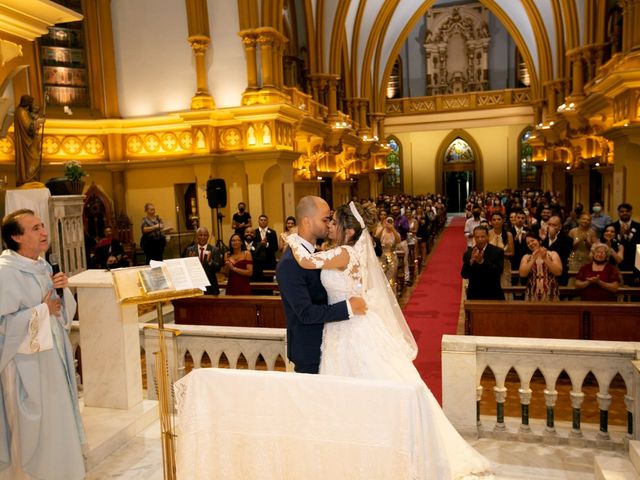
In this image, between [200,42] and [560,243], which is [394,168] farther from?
[560,243]

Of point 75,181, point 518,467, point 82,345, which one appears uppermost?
point 75,181

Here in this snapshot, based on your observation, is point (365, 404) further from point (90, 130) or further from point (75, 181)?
point (90, 130)

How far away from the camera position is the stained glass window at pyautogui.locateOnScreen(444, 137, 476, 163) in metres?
35.1

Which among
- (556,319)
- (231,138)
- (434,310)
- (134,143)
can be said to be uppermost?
(134,143)

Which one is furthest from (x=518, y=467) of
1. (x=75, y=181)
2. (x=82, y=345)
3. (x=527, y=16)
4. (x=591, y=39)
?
(x=527, y=16)

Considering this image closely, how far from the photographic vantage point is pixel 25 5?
17.8 ft

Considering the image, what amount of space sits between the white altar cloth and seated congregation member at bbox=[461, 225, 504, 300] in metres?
3.97

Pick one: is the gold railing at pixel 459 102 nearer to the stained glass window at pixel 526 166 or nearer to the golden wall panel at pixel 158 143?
the stained glass window at pixel 526 166

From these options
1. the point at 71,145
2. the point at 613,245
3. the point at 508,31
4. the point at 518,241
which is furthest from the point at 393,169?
the point at 613,245

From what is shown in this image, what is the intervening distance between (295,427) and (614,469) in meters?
1.88

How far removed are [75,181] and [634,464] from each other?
864 cm

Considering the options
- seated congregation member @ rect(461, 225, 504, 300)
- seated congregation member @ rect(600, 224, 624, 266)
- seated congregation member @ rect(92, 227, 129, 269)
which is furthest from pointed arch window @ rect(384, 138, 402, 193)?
seated congregation member @ rect(461, 225, 504, 300)

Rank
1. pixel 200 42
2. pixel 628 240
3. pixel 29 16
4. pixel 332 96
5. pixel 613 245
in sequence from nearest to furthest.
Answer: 1. pixel 29 16
2. pixel 613 245
3. pixel 628 240
4. pixel 200 42
5. pixel 332 96

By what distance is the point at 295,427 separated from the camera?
2.79 meters
